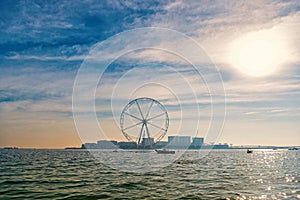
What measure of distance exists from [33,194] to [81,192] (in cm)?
575

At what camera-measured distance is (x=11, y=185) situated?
49.3m

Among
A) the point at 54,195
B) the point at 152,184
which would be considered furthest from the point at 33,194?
the point at 152,184

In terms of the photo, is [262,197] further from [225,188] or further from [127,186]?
[127,186]

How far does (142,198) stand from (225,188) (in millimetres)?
13895

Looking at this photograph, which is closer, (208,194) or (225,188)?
(208,194)

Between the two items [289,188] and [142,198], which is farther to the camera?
[289,188]

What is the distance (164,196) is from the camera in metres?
39.7

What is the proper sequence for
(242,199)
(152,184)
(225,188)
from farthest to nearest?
(152,184)
(225,188)
(242,199)

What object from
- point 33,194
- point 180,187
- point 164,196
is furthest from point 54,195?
point 180,187

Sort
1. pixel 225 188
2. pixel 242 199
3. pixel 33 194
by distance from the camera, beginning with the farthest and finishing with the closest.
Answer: pixel 225 188 → pixel 33 194 → pixel 242 199

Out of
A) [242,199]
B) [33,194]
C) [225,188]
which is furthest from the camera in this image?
[225,188]

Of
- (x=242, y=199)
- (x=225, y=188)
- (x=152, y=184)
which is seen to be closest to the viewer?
(x=242, y=199)

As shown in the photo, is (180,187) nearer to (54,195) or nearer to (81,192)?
(81,192)

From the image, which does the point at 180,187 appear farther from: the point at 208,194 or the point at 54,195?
the point at 54,195
